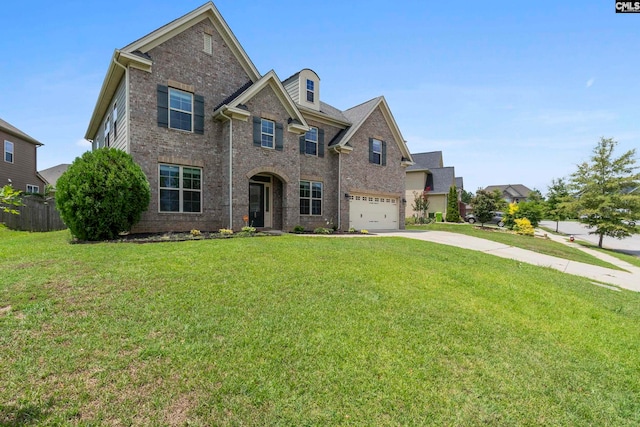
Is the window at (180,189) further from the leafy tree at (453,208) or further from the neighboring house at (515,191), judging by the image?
the neighboring house at (515,191)

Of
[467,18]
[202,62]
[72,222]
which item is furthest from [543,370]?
[202,62]

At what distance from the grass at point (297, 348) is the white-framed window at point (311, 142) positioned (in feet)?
35.3

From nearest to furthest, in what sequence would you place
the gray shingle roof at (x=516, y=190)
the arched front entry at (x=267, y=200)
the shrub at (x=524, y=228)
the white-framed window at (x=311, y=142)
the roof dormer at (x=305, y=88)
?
the arched front entry at (x=267, y=200) → the white-framed window at (x=311, y=142) → the roof dormer at (x=305, y=88) → the shrub at (x=524, y=228) → the gray shingle roof at (x=516, y=190)

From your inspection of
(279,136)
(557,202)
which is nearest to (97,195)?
(279,136)

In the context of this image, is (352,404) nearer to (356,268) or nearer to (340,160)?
(356,268)

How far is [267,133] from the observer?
516 inches

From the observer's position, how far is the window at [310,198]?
15.6 m

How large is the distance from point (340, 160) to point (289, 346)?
1419cm

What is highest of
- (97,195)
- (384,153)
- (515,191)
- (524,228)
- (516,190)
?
(516,190)

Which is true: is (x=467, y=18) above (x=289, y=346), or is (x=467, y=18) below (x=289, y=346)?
above

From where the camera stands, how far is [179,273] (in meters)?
5.46

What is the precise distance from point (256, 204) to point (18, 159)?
807 inches

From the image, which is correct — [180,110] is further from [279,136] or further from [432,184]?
[432,184]

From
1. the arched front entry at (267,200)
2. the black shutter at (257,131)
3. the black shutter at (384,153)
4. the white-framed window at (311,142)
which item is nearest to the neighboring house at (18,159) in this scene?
the arched front entry at (267,200)
